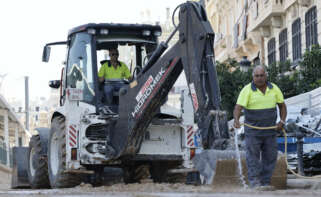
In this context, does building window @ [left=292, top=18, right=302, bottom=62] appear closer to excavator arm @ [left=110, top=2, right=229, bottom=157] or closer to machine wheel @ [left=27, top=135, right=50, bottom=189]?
machine wheel @ [left=27, top=135, right=50, bottom=189]

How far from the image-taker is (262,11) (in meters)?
35.1

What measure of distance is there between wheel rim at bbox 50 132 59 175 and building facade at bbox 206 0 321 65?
16.0 metres

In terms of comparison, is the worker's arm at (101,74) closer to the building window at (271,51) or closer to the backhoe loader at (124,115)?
the backhoe loader at (124,115)

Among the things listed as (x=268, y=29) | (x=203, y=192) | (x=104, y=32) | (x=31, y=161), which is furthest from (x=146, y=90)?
(x=268, y=29)

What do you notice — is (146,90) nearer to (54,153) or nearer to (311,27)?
(54,153)

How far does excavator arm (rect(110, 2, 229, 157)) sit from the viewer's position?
33.0 ft

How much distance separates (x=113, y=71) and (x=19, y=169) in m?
4.18

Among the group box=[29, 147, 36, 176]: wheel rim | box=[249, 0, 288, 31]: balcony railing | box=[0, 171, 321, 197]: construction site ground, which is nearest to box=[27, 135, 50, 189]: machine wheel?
box=[29, 147, 36, 176]: wheel rim

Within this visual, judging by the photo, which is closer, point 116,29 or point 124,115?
point 124,115

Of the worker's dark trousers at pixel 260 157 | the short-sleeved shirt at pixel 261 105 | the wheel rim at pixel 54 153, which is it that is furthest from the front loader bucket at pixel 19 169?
the short-sleeved shirt at pixel 261 105

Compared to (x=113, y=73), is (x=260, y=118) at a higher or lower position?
lower

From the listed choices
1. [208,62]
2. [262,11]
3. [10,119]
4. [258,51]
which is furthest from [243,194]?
[10,119]

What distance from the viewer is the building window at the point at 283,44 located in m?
33.4

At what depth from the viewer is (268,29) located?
36.4m
